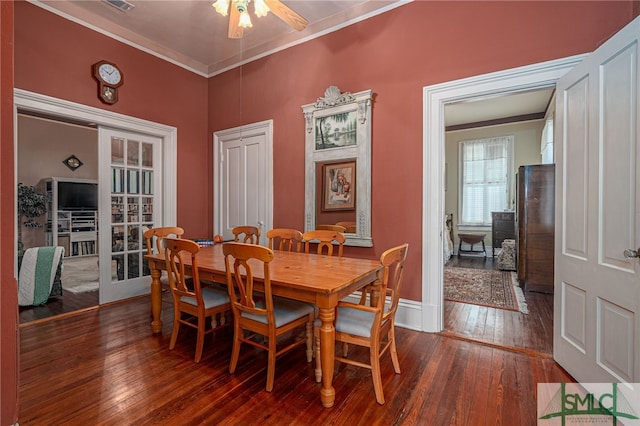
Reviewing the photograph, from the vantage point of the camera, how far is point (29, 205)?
623cm

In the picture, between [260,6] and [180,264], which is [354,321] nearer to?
[180,264]

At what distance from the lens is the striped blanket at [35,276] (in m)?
3.60

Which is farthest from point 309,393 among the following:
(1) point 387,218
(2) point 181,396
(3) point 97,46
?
(3) point 97,46

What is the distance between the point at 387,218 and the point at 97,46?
151 inches

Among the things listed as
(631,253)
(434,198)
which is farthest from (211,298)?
(631,253)

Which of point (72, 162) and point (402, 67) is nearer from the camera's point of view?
point (402, 67)

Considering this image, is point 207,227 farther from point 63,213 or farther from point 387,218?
point 63,213

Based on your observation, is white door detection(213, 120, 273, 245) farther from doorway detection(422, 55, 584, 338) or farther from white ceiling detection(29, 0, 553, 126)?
doorway detection(422, 55, 584, 338)

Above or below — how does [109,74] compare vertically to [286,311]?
above

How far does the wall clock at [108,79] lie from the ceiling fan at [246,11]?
6.17 feet

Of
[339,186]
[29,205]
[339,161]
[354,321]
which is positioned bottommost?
[354,321]

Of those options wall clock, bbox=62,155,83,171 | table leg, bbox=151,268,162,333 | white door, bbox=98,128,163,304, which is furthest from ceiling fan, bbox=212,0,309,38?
wall clock, bbox=62,155,83,171

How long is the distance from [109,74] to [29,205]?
14.9ft

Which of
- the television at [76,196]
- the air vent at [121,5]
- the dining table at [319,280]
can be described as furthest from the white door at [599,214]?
the television at [76,196]
